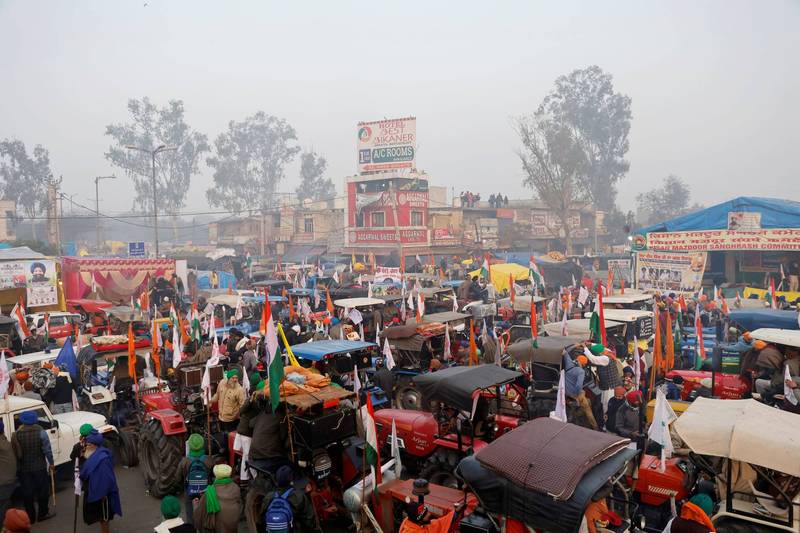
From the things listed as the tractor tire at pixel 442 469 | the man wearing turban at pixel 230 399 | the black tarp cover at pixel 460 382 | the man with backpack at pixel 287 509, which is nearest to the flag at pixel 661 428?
the black tarp cover at pixel 460 382

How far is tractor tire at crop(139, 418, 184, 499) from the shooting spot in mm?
9008

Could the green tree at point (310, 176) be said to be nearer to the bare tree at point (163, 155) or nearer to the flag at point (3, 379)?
the bare tree at point (163, 155)

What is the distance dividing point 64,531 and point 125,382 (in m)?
4.82

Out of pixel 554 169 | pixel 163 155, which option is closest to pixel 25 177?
pixel 163 155

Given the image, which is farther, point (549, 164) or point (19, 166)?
point (19, 166)

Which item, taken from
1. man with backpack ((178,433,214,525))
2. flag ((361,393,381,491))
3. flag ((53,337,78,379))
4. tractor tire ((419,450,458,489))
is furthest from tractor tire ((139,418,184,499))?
tractor tire ((419,450,458,489))

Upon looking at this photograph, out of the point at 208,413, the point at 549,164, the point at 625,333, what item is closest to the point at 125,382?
the point at 208,413

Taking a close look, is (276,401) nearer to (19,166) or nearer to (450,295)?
(450,295)

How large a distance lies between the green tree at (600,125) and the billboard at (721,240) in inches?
1463

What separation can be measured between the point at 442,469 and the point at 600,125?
64250mm

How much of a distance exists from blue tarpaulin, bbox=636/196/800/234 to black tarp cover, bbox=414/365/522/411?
23157 millimetres

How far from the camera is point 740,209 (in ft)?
87.1

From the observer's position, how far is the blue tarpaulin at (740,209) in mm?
25328

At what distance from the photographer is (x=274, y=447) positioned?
757cm
